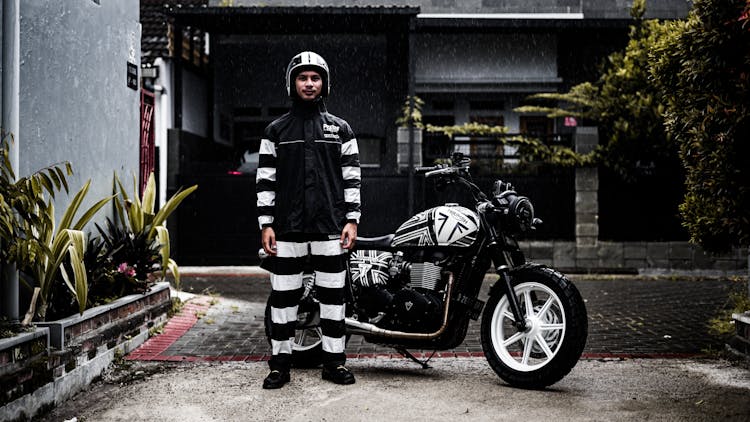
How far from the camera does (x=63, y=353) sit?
4824 millimetres

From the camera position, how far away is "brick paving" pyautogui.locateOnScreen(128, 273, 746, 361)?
6.43m

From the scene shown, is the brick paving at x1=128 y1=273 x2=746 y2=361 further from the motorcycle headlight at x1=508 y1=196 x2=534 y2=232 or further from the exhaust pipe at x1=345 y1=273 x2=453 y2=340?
the motorcycle headlight at x1=508 y1=196 x2=534 y2=232

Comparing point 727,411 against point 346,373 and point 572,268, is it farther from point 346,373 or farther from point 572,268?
point 572,268

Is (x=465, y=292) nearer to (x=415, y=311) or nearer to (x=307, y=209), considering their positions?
(x=415, y=311)

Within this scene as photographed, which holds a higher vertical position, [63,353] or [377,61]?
[377,61]

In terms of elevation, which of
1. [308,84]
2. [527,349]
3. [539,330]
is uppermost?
[308,84]

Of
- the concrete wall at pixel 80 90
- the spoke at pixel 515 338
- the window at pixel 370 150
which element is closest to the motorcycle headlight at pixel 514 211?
the spoke at pixel 515 338

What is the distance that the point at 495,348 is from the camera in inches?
205

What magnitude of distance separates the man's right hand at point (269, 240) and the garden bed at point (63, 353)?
1.27m

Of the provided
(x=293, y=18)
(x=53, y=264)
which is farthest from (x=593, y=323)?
(x=293, y=18)

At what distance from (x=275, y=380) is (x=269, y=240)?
89 centimetres

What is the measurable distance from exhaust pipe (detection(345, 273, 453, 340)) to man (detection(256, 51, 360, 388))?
9.7 inches

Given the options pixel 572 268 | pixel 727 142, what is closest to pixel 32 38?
pixel 727 142

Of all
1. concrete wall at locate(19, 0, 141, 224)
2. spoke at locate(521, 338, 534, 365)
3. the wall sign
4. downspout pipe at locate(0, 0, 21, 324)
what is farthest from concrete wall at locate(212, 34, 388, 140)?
downspout pipe at locate(0, 0, 21, 324)
